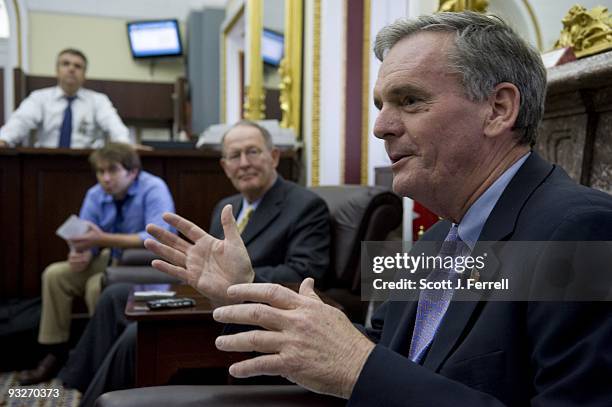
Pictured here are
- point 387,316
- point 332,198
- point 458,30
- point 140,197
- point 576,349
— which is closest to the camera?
point 576,349

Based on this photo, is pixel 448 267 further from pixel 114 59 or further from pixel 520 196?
pixel 114 59

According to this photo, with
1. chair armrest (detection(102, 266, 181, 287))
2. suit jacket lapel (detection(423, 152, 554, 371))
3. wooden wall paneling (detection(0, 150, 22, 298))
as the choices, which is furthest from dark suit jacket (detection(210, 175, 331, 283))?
wooden wall paneling (detection(0, 150, 22, 298))

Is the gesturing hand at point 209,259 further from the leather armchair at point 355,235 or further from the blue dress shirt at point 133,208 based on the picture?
the blue dress shirt at point 133,208

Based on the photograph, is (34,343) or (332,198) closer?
(332,198)

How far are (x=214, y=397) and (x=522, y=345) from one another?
1.59ft

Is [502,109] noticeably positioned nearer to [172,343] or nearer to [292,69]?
[172,343]

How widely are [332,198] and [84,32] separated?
646 cm

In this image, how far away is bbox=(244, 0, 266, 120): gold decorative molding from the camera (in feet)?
14.9

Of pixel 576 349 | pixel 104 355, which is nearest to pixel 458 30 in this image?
pixel 576 349

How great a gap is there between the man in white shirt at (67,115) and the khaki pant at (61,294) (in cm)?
144

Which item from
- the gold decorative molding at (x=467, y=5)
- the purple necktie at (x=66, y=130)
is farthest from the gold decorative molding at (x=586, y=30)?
the purple necktie at (x=66, y=130)

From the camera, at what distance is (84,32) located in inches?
312

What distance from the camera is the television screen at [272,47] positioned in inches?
171

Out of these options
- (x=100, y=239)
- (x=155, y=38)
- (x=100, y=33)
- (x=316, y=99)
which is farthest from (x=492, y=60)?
(x=100, y=33)
